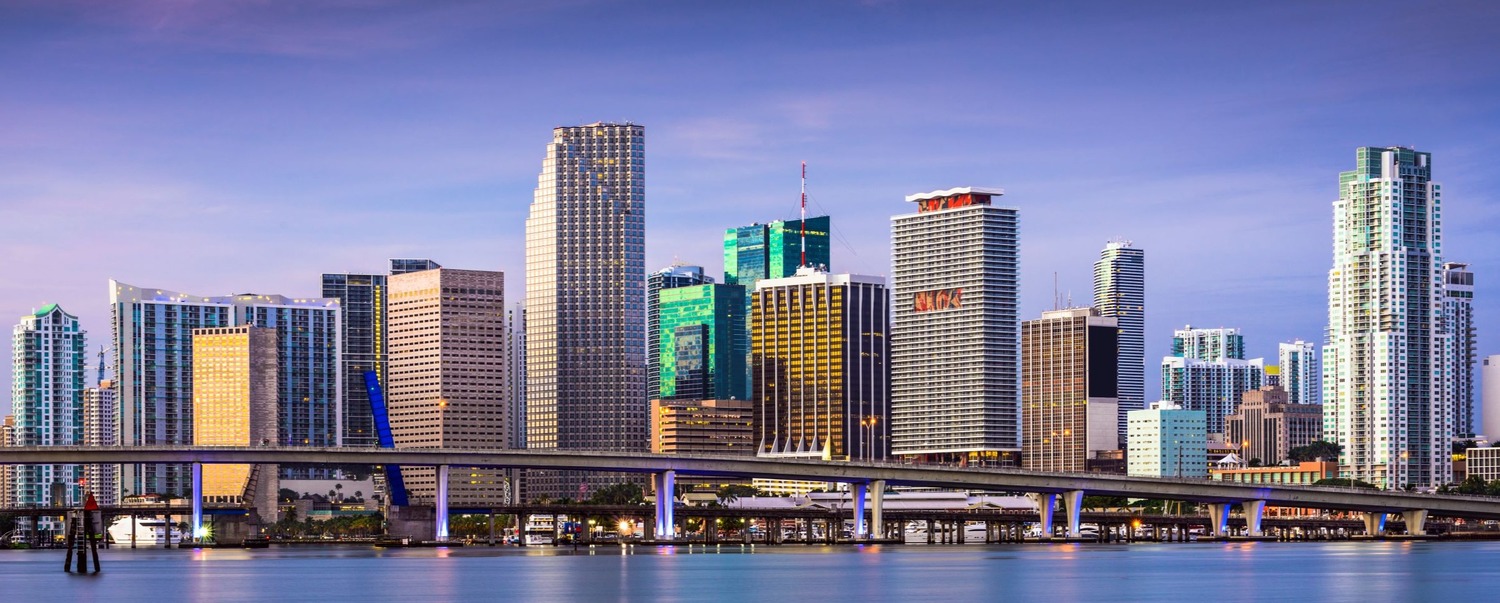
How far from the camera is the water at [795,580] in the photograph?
429 feet

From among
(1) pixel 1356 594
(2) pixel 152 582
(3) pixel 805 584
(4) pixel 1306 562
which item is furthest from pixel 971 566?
(2) pixel 152 582

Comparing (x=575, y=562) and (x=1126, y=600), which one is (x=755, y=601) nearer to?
(x=1126, y=600)

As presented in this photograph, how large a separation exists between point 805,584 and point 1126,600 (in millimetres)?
25615

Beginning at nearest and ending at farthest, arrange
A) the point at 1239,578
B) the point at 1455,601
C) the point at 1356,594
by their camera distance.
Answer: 1. the point at 1455,601
2. the point at 1356,594
3. the point at 1239,578

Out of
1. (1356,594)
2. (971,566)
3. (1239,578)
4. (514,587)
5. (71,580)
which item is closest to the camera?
(1356,594)

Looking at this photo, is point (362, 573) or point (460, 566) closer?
point (362, 573)

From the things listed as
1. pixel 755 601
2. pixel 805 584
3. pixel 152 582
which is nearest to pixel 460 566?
pixel 152 582

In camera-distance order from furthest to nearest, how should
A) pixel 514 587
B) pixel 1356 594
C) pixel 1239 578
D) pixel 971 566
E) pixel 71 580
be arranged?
pixel 971 566
pixel 71 580
pixel 1239 578
pixel 514 587
pixel 1356 594

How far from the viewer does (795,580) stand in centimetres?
15050

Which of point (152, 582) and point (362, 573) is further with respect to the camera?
point (362, 573)

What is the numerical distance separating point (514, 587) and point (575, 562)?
171 feet

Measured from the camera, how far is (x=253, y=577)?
16400 centimetres

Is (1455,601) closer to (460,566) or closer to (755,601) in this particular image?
(755,601)

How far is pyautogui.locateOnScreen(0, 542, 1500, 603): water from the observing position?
429 feet
